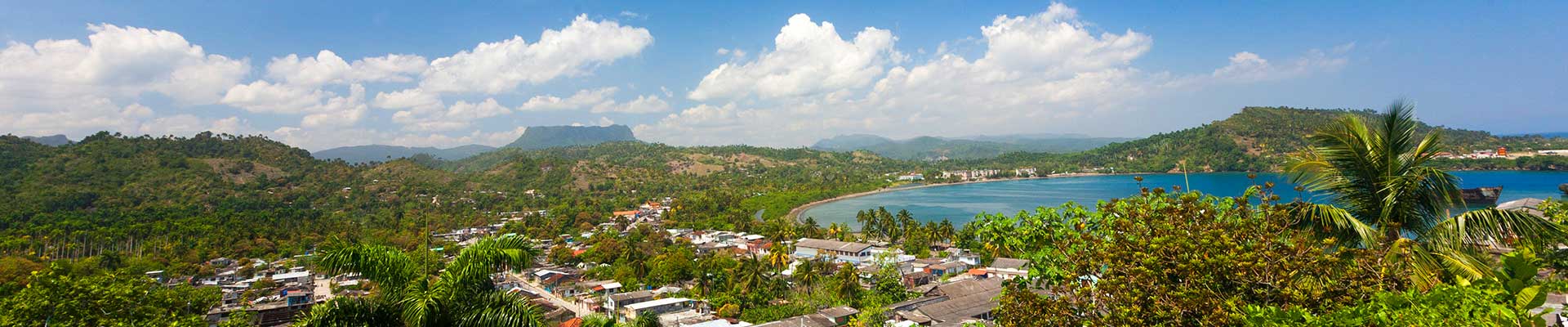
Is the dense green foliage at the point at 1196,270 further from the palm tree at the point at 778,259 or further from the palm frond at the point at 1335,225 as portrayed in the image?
the palm tree at the point at 778,259

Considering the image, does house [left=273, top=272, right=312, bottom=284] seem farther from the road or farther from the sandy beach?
the sandy beach

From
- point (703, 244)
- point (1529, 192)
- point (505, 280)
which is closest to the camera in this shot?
point (505, 280)

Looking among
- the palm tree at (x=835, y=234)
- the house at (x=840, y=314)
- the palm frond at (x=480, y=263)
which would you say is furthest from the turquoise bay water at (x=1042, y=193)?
the palm frond at (x=480, y=263)

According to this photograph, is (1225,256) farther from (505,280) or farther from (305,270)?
(305,270)

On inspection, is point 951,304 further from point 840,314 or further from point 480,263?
point 480,263

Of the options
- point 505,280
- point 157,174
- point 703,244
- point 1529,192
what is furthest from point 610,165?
point 1529,192

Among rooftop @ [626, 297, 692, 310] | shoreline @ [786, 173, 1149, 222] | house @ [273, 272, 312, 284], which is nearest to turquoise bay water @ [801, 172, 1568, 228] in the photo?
shoreline @ [786, 173, 1149, 222]

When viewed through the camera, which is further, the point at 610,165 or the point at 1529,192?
the point at 610,165
